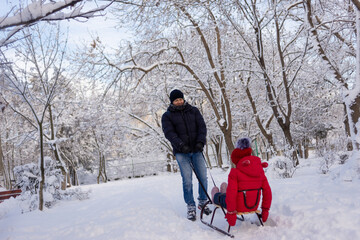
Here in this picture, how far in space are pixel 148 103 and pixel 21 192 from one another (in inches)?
446

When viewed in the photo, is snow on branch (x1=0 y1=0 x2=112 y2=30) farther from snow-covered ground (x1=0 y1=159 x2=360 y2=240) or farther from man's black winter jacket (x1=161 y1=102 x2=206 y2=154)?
snow-covered ground (x1=0 y1=159 x2=360 y2=240)

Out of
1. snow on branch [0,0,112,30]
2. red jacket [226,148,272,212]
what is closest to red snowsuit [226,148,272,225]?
red jacket [226,148,272,212]

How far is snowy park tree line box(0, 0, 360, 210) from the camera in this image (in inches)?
294

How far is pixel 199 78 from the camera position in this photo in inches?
465

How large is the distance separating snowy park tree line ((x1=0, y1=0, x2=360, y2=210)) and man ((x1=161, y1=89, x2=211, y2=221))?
6.04 ft

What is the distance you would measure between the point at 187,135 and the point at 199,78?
727cm

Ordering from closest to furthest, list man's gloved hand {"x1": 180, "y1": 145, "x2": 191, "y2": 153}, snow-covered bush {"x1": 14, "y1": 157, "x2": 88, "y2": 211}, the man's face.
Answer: man's gloved hand {"x1": 180, "y1": 145, "x2": 191, "y2": 153} → the man's face → snow-covered bush {"x1": 14, "y1": 157, "x2": 88, "y2": 211}

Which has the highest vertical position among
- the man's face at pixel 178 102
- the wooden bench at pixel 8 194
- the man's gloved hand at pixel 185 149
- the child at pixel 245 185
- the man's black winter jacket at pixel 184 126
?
the man's face at pixel 178 102

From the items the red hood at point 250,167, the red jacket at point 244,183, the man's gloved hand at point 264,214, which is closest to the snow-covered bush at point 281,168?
the man's gloved hand at point 264,214

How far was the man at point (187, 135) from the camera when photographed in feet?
15.5

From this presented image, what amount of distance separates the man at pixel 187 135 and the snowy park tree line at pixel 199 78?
6.04 ft

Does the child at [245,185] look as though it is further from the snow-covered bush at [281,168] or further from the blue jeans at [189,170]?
the snow-covered bush at [281,168]

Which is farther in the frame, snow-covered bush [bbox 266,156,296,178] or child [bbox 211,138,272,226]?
snow-covered bush [bbox 266,156,296,178]

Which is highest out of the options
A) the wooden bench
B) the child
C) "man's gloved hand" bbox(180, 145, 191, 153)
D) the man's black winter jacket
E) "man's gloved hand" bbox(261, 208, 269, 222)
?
the man's black winter jacket
